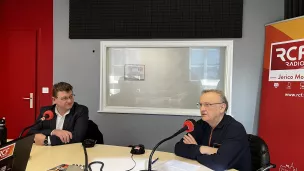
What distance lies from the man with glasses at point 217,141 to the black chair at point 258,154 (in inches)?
3.0

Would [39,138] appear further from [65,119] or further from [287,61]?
→ [287,61]

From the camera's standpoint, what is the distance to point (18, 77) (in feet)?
12.7

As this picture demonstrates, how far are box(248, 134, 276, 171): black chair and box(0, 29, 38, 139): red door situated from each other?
3153mm

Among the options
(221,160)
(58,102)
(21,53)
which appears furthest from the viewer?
(21,53)

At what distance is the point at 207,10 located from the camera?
3.33 m

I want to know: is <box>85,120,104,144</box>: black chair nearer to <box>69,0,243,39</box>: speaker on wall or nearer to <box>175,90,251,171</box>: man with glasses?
<box>175,90,251,171</box>: man with glasses

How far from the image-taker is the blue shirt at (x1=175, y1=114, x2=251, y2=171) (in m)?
1.61

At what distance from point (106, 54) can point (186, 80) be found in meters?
1.14

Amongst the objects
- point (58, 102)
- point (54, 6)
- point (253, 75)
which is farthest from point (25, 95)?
point (253, 75)

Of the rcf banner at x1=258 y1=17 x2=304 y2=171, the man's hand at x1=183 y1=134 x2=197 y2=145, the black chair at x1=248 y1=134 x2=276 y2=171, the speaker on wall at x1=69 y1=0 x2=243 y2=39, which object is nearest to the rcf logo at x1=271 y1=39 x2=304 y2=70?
the rcf banner at x1=258 y1=17 x2=304 y2=171

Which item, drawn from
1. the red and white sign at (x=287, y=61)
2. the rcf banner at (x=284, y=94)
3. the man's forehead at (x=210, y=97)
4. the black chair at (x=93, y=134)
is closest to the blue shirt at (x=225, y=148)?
the man's forehead at (x=210, y=97)

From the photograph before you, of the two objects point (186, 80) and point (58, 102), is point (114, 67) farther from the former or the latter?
point (58, 102)

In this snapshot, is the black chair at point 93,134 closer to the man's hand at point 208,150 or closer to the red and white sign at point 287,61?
the man's hand at point 208,150

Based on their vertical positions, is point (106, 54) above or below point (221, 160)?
above
